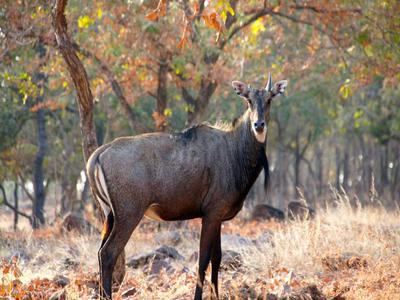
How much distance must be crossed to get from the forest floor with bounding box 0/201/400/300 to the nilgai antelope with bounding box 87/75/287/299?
0.69 meters

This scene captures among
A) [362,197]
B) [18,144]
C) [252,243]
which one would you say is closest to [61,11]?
[252,243]

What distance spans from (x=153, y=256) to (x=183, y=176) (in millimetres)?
3537

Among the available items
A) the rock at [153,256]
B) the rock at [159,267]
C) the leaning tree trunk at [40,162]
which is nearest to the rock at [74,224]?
the rock at [153,256]

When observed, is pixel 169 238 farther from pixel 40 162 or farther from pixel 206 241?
pixel 40 162

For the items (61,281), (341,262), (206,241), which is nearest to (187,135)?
(206,241)

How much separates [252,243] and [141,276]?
4411 mm

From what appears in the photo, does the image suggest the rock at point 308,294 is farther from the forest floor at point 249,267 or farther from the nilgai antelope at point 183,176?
the nilgai antelope at point 183,176

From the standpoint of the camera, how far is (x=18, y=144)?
103 ft

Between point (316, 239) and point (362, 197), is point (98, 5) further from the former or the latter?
point (362, 197)

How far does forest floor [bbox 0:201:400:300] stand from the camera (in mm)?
8992

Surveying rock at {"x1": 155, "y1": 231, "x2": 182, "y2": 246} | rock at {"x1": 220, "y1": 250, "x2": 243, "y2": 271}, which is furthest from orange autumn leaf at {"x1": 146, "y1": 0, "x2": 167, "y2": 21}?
rock at {"x1": 155, "y1": 231, "x2": 182, "y2": 246}

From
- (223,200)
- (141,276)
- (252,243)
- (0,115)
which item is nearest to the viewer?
(223,200)

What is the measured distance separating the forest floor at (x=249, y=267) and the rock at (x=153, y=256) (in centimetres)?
2

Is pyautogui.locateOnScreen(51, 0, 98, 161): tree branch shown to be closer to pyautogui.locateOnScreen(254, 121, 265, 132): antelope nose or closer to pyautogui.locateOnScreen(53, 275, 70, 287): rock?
pyautogui.locateOnScreen(53, 275, 70, 287): rock
